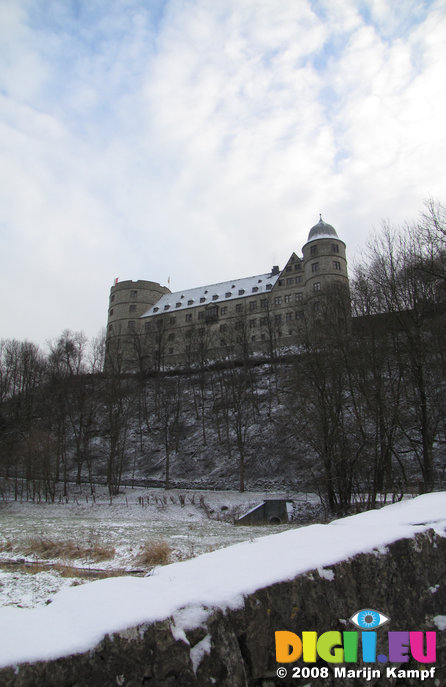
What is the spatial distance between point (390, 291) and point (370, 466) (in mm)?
8713

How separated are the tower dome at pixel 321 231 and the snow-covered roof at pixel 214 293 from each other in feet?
33.0

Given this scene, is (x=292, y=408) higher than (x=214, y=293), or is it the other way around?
(x=214, y=293)

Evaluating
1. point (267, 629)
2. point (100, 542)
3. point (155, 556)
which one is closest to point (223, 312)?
point (100, 542)

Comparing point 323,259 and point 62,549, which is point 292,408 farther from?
point 323,259

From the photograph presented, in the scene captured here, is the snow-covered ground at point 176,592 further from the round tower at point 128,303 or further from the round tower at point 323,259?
the round tower at point 128,303

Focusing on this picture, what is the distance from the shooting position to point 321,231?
221 feet

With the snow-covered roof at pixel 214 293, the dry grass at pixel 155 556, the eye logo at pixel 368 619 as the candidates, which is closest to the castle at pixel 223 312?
the snow-covered roof at pixel 214 293

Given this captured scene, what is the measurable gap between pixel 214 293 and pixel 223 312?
694 centimetres

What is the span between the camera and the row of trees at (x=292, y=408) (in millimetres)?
19562

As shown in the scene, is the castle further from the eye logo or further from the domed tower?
the eye logo

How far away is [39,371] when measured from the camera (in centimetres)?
5544

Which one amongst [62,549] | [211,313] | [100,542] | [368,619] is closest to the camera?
[368,619]

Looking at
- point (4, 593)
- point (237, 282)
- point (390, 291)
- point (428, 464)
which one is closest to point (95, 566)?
point (4, 593)

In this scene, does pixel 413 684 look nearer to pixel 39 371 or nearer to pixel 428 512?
pixel 428 512
